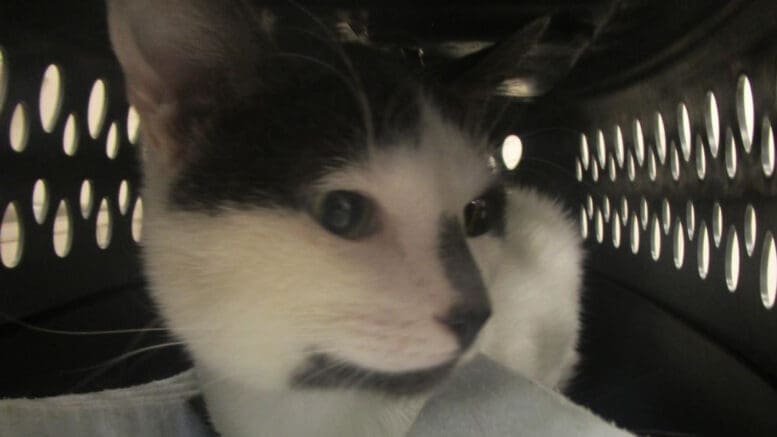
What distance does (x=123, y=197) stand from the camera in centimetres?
100

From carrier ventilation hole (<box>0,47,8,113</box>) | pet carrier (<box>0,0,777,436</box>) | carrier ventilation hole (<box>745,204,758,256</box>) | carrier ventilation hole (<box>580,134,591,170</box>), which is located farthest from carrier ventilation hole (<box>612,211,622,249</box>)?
carrier ventilation hole (<box>0,47,8,113</box>)

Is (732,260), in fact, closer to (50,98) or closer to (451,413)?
(451,413)

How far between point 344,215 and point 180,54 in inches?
7.5

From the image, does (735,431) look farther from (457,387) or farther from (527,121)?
(527,121)

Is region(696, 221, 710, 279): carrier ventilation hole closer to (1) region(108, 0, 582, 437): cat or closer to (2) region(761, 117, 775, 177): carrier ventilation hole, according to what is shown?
(2) region(761, 117, 775, 177): carrier ventilation hole

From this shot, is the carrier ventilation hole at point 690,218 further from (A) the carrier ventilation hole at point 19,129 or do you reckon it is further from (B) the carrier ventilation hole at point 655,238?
(A) the carrier ventilation hole at point 19,129

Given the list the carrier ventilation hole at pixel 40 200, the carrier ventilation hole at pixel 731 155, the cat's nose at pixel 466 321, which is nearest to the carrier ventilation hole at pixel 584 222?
the carrier ventilation hole at pixel 731 155

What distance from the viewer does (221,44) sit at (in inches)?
24.5

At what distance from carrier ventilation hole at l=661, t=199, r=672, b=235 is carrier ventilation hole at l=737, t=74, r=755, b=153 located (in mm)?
218

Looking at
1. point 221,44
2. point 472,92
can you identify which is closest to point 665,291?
point 472,92

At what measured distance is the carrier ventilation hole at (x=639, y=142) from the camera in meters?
1.04

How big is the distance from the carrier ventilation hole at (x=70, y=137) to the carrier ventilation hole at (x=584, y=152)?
773mm

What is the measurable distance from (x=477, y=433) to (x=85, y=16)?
1.95 feet

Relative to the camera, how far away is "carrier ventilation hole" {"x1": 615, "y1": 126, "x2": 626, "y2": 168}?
3.61 ft
